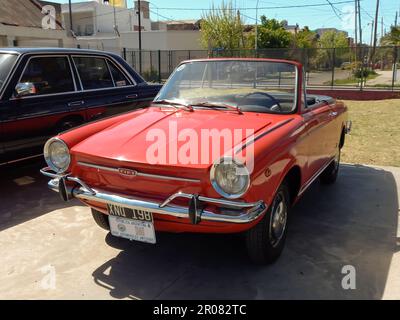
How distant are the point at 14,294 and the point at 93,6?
175 ft

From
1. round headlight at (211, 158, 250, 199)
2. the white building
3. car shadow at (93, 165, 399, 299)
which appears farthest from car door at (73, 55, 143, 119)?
the white building

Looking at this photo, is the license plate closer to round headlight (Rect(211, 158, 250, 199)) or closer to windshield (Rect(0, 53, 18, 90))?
round headlight (Rect(211, 158, 250, 199))

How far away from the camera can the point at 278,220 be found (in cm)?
334

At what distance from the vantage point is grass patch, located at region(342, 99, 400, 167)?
6.65m

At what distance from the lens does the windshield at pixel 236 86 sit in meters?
3.96

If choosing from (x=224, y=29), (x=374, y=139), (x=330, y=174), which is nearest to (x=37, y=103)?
(x=330, y=174)

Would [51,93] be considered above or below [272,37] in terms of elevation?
below

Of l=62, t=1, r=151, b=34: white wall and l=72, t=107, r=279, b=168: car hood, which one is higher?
l=62, t=1, r=151, b=34: white wall

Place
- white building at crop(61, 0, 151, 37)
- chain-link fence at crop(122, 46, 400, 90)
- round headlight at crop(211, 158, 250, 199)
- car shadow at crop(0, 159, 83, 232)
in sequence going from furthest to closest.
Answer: white building at crop(61, 0, 151, 37)
chain-link fence at crop(122, 46, 400, 90)
car shadow at crop(0, 159, 83, 232)
round headlight at crop(211, 158, 250, 199)

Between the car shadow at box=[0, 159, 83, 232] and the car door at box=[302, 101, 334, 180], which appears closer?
the car door at box=[302, 101, 334, 180]

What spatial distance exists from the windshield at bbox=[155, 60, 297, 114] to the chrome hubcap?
3.10 ft

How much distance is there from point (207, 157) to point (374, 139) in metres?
6.20

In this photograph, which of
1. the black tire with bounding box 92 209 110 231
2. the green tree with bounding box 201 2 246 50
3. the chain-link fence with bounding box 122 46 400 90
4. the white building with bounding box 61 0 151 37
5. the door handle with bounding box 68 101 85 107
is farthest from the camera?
the white building with bounding box 61 0 151 37

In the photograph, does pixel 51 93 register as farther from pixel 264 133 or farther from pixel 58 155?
pixel 264 133
